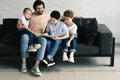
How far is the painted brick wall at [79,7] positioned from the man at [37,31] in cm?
114

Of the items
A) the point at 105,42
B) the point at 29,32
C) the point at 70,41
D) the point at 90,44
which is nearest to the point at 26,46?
the point at 29,32

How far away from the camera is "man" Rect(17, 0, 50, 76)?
411 cm

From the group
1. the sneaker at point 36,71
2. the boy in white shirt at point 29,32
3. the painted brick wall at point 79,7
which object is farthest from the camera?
the painted brick wall at point 79,7

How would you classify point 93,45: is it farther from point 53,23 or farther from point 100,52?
point 53,23

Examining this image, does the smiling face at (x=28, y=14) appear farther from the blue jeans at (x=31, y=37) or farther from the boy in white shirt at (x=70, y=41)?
the boy in white shirt at (x=70, y=41)

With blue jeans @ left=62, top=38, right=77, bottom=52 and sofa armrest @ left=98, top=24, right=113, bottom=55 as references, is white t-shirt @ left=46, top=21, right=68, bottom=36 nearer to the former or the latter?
blue jeans @ left=62, top=38, right=77, bottom=52

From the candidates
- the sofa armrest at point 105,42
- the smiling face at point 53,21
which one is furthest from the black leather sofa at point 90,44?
the smiling face at point 53,21

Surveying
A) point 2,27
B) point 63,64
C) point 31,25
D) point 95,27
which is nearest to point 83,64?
point 63,64

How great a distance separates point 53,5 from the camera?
549 cm

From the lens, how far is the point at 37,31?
14.2ft

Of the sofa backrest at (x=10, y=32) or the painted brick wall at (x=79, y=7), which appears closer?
the sofa backrest at (x=10, y=32)

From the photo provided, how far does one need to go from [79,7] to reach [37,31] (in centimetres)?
146

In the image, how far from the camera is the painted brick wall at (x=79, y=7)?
546cm

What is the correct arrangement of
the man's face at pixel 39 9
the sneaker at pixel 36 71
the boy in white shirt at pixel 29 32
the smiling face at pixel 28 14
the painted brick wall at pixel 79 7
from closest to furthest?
1. the sneaker at pixel 36 71
2. the boy in white shirt at pixel 29 32
3. the man's face at pixel 39 9
4. the smiling face at pixel 28 14
5. the painted brick wall at pixel 79 7
